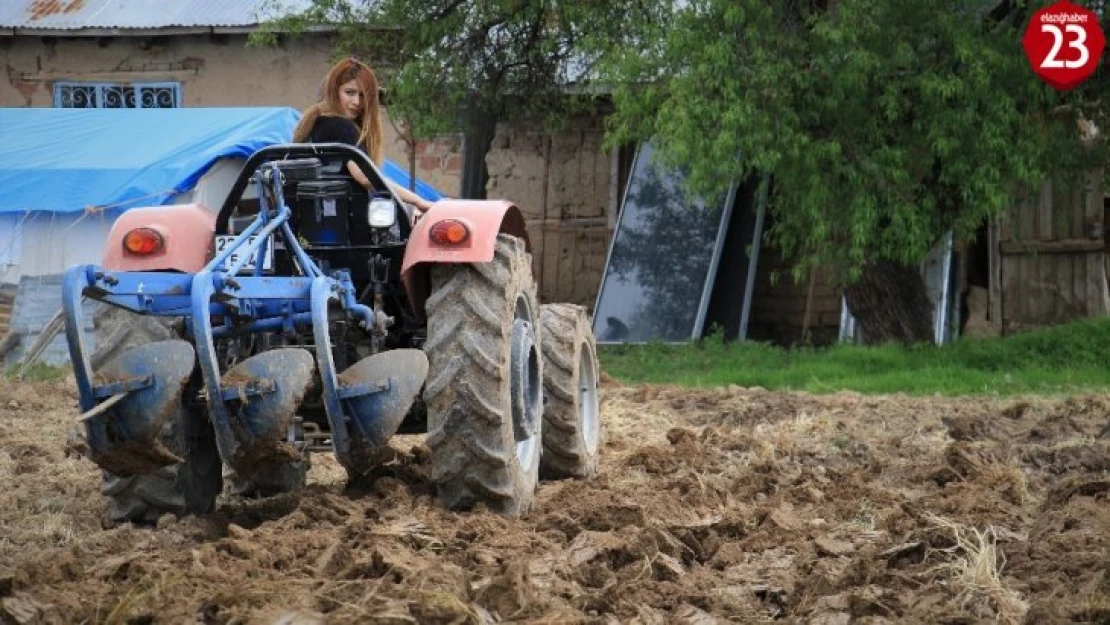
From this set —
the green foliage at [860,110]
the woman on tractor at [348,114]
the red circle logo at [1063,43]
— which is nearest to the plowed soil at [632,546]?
the woman on tractor at [348,114]

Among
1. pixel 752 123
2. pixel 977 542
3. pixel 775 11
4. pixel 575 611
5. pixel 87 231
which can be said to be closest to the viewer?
pixel 575 611

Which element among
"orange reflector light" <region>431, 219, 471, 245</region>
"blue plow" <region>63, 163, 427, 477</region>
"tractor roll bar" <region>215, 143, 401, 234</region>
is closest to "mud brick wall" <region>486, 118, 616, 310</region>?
"tractor roll bar" <region>215, 143, 401, 234</region>

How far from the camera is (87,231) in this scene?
16891 millimetres

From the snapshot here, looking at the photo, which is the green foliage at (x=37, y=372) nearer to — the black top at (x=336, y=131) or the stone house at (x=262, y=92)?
the stone house at (x=262, y=92)

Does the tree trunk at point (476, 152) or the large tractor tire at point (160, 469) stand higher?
the tree trunk at point (476, 152)

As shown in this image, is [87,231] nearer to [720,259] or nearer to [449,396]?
[720,259]

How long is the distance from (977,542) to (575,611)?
199 cm

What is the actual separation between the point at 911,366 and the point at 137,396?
10686 millimetres

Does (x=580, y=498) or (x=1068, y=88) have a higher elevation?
(x=1068, y=88)

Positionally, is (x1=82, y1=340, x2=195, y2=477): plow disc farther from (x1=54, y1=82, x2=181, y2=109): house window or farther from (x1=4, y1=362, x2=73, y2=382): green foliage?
(x1=54, y1=82, x2=181, y2=109): house window

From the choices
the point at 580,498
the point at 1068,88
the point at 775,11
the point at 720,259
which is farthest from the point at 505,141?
the point at 580,498

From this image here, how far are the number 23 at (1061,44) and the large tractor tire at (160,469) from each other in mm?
9851

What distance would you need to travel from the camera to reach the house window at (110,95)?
2270 centimetres

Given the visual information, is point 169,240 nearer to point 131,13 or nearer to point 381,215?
point 381,215
